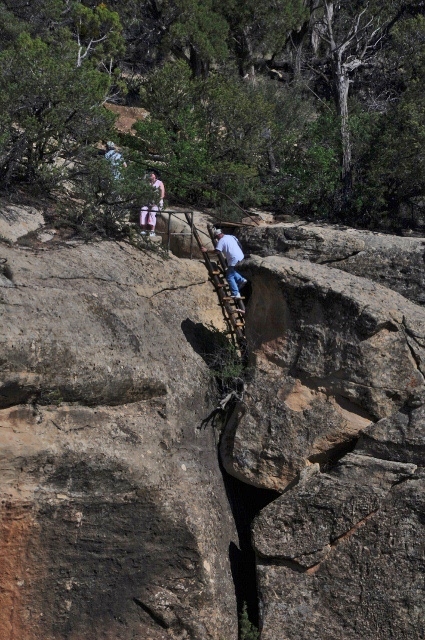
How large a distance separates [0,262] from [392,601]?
5.78 m

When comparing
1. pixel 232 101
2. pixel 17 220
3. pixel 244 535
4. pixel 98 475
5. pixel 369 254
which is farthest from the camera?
pixel 232 101

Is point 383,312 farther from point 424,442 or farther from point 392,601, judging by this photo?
point 392,601

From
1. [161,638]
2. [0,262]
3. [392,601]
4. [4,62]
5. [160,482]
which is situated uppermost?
[4,62]

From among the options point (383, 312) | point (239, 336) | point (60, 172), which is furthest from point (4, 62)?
point (383, 312)

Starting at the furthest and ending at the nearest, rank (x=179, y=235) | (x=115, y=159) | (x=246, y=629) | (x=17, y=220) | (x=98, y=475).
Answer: (x=179, y=235)
(x=115, y=159)
(x=17, y=220)
(x=246, y=629)
(x=98, y=475)

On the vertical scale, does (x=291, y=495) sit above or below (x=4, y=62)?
below

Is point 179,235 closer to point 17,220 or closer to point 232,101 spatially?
point 17,220

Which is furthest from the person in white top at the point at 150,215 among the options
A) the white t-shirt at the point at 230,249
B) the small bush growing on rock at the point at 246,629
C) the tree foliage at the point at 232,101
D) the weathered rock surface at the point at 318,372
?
the small bush growing on rock at the point at 246,629

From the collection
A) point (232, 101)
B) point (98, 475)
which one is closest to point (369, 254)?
point (232, 101)

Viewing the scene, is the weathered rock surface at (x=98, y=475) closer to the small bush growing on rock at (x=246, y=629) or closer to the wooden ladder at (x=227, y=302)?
the small bush growing on rock at (x=246, y=629)

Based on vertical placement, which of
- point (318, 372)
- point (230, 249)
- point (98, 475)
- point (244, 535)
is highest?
point (230, 249)

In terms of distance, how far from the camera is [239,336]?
1275cm

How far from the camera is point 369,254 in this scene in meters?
13.2

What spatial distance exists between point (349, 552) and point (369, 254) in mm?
4493
